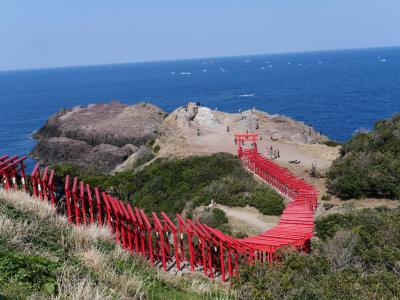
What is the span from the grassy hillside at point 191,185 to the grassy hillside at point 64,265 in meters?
10.7

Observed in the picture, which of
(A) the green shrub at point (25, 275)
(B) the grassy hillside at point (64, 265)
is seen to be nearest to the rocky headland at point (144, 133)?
(B) the grassy hillside at point (64, 265)

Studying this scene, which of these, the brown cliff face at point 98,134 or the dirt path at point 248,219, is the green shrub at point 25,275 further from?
the brown cliff face at point 98,134

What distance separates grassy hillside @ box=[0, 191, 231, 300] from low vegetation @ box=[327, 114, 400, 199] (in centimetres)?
1201

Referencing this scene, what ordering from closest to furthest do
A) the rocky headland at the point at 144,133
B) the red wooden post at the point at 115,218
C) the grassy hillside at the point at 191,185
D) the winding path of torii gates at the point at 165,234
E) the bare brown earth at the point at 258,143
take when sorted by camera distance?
1. the winding path of torii gates at the point at 165,234
2. the red wooden post at the point at 115,218
3. the bare brown earth at the point at 258,143
4. the grassy hillside at the point at 191,185
5. the rocky headland at the point at 144,133

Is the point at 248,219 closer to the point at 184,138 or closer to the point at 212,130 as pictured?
the point at 184,138

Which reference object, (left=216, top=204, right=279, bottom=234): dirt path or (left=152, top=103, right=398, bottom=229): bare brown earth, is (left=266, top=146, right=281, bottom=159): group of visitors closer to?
(left=152, top=103, right=398, bottom=229): bare brown earth

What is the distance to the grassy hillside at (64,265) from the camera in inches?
242

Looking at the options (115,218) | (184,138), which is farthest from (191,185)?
(115,218)

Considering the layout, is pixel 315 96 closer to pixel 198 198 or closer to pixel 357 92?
pixel 357 92

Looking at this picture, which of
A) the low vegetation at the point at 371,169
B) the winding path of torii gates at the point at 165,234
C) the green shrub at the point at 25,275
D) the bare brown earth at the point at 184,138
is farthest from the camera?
the bare brown earth at the point at 184,138

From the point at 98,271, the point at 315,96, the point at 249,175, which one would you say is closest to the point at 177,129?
the point at 249,175

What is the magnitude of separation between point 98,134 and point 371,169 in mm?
51110

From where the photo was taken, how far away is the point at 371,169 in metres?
21.3

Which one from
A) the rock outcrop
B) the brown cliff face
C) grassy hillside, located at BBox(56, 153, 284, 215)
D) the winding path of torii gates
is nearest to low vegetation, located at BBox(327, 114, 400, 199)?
grassy hillside, located at BBox(56, 153, 284, 215)
